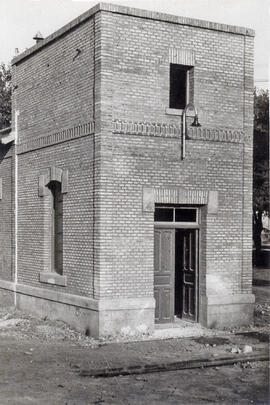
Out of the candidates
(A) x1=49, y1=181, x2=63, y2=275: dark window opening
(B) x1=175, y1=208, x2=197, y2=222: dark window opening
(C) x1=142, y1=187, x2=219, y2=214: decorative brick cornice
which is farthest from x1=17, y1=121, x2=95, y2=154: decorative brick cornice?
(B) x1=175, y1=208, x2=197, y2=222: dark window opening

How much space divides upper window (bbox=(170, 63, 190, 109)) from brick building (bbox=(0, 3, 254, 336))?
0.08 ft

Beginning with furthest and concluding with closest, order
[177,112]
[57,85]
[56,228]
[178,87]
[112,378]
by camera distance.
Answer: [56,228] → [57,85] → [178,87] → [177,112] → [112,378]

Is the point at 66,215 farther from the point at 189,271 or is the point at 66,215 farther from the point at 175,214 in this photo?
the point at 189,271

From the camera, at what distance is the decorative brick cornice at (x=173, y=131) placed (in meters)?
12.3

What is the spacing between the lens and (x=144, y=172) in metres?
12.5

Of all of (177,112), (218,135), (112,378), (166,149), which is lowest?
(112,378)

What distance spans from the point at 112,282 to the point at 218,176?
3.55m

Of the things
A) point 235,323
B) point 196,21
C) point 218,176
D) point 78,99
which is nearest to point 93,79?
point 78,99

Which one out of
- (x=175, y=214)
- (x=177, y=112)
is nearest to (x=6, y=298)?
(x=175, y=214)

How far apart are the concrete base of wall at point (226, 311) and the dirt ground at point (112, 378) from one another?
0.90 feet

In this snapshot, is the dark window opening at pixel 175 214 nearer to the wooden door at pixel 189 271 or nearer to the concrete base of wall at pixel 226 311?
the wooden door at pixel 189 271

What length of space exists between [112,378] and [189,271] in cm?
492

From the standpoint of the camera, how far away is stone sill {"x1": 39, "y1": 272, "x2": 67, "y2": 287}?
1341 centimetres

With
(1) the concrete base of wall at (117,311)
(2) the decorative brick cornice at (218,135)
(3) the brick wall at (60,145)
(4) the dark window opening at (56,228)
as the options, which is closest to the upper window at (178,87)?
(2) the decorative brick cornice at (218,135)
